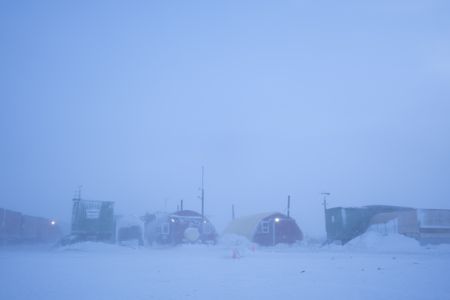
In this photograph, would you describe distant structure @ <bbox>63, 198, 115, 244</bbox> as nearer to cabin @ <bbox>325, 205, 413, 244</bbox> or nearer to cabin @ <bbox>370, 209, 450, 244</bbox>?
cabin @ <bbox>325, 205, 413, 244</bbox>

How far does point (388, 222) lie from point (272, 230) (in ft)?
48.2

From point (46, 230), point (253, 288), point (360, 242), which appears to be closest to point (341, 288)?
point (253, 288)

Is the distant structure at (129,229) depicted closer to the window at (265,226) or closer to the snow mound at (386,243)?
the window at (265,226)

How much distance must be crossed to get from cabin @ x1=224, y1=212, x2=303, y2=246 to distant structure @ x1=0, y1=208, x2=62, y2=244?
28273 mm

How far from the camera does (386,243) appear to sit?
3334 cm

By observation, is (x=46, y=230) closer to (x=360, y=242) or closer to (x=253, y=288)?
(x=360, y=242)

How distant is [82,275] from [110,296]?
449 centimetres

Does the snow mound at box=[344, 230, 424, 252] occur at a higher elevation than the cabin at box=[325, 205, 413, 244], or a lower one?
lower

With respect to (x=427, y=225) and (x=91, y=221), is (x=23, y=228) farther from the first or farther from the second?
(x=427, y=225)

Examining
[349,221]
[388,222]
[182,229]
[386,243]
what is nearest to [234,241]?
[182,229]

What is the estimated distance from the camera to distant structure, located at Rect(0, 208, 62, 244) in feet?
129

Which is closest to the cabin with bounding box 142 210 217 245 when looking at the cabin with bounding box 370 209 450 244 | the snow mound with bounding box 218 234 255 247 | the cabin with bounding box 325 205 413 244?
the snow mound with bounding box 218 234 255 247

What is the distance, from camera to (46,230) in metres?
53.8

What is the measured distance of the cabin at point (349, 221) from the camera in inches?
1729
